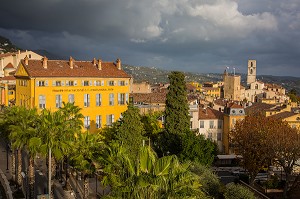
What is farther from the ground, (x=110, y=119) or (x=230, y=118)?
(x=110, y=119)

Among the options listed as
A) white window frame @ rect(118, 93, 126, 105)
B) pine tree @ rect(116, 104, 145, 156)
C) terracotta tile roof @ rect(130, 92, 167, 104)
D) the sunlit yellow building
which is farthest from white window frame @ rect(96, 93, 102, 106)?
terracotta tile roof @ rect(130, 92, 167, 104)

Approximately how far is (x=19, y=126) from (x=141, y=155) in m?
20.9

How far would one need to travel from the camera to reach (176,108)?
174ft

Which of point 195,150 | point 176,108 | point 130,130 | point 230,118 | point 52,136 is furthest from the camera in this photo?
point 230,118

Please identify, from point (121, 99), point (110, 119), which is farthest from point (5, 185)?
point (121, 99)

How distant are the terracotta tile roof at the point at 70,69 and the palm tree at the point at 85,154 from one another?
22062mm

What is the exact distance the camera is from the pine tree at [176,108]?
52594 mm

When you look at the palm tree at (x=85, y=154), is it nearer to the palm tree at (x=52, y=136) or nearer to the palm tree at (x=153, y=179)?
the palm tree at (x=52, y=136)

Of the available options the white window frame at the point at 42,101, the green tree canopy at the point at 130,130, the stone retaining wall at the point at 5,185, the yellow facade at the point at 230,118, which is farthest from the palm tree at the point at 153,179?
the yellow facade at the point at 230,118

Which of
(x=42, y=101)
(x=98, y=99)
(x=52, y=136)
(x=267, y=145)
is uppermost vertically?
(x=98, y=99)

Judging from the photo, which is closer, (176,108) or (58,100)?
(58,100)

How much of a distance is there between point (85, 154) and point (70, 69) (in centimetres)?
2539

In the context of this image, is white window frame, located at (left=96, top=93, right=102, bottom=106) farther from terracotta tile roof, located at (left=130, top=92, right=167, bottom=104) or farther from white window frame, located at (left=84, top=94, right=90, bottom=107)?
terracotta tile roof, located at (left=130, top=92, right=167, bottom=104)

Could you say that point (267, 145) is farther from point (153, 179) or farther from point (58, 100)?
point (153, 179)
